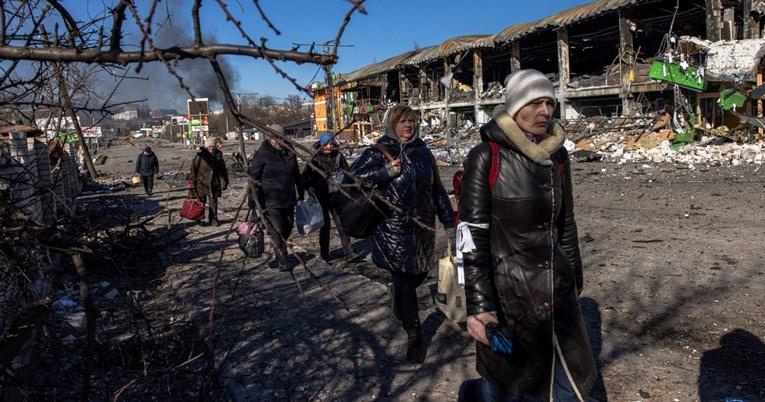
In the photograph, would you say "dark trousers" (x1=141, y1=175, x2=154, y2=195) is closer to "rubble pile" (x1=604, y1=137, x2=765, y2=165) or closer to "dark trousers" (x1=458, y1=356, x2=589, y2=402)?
"rubble pile" (x1=604, y1=137, x2=765, y2=165)

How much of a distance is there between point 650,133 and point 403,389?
19.6 meters

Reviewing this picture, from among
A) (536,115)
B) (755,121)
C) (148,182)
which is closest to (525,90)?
(536,115)

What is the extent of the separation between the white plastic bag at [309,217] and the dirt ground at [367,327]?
510 mm

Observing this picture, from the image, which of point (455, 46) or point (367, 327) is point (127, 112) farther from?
point (455, 46)

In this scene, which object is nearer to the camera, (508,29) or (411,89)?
(508,29)

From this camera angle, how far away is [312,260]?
25.0 feet

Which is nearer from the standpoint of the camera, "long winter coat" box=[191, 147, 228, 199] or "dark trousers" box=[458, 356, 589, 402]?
"dark trousers" box=[458, 356, 589, 402]

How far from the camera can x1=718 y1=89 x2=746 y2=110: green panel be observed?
1750cm

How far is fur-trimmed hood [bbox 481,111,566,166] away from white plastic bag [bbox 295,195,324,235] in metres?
4.54

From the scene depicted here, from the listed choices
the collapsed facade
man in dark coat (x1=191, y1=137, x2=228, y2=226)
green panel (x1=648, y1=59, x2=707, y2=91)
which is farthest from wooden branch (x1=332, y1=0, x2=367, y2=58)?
green panel (x1=648, y1=59, x2=707, y2=91)

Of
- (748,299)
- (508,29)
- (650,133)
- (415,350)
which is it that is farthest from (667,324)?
(508,29)

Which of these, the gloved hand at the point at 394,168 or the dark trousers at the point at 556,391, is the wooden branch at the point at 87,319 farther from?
the gloved hand at the point at 394,168

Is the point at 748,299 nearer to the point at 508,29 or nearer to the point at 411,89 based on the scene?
the point at 508,29

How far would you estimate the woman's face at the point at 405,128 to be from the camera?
4.14 meters
